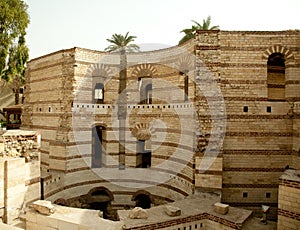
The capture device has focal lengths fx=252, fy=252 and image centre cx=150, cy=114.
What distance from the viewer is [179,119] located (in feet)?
43.4

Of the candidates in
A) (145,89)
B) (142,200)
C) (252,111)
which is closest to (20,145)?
(142,200)

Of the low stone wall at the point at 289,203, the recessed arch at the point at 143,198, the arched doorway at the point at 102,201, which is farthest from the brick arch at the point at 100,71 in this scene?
the low stone wall at the point at 289,203

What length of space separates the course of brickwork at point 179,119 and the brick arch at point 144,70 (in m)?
0.06

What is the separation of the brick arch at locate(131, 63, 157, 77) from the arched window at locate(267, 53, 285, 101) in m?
6.19

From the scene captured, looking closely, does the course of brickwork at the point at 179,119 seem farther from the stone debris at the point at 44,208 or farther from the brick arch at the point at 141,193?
the stone debris at the point at 44,208

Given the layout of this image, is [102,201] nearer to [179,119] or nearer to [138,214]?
[179,119]

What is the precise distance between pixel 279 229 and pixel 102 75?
11.9 m

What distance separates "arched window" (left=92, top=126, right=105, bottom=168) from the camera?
15.8 m

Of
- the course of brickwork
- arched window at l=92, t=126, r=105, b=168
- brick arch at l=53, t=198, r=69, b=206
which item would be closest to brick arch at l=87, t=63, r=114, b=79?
the course of brickwork

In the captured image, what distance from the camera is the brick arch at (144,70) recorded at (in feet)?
49.0

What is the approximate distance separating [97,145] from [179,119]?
6.17m

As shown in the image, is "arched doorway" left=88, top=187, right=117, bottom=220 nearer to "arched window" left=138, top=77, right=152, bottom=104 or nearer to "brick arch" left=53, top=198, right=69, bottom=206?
"brick arch" left=53, top=198, right=69, bottom=206

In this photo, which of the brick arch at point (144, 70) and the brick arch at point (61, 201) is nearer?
the brick arch at point (61, 201)

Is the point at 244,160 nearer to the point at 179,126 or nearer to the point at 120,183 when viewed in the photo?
the point at 179,126
